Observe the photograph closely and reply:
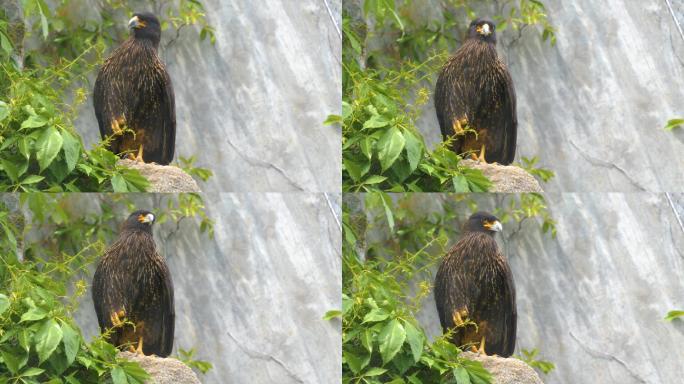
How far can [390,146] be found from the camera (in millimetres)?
5172

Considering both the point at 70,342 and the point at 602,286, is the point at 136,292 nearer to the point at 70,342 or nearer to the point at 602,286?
the point at 70,342

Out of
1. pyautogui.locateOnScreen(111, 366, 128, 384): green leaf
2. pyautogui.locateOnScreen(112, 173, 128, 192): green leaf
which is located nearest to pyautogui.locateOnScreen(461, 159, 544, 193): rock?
pyautogui.locateOnScreen(112, 173, 128, 192): green leaf

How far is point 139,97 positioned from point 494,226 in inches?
56.4

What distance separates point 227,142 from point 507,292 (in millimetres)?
1224

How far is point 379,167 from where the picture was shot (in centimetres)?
534

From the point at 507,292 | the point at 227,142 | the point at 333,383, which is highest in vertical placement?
the point at 227,142

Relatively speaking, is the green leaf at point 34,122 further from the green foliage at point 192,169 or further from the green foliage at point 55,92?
the green foliage at point 192,169

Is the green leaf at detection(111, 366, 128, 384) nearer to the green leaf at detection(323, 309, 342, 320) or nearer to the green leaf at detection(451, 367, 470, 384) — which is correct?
the green leaf at detection(323, 309, 342, 320)

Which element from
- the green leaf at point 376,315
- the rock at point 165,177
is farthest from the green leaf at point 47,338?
the green leaf at point 376,315

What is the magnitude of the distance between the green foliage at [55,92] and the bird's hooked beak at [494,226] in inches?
43.4

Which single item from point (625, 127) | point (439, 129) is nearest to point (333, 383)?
point (439, 129)

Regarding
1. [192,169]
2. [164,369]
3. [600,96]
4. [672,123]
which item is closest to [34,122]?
[192,169]

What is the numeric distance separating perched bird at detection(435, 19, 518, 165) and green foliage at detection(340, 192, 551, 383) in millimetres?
224

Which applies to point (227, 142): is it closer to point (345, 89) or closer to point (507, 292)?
point (345, 89)
